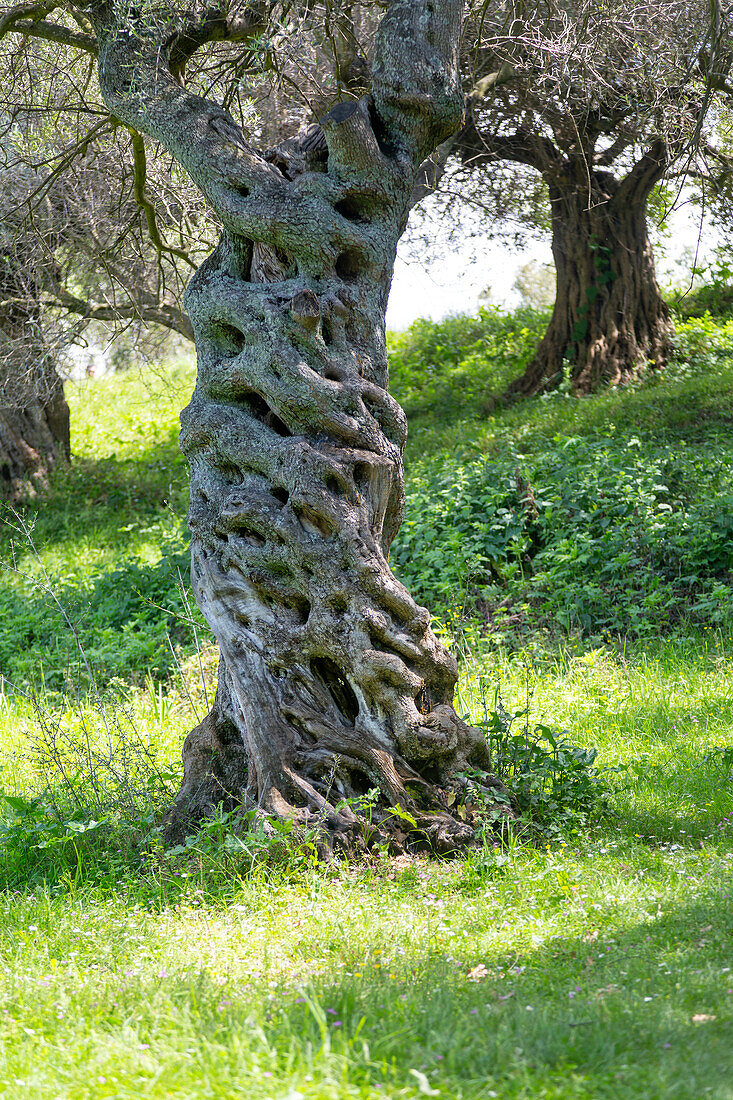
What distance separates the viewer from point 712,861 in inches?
152

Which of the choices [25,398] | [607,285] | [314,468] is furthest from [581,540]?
[25,398]

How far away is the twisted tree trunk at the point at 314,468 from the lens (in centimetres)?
432

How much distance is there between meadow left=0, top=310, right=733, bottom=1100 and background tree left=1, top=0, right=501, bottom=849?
47 cm

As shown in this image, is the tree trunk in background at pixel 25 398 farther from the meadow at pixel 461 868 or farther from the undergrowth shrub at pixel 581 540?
the undergrowth shrub at pixel 581 540

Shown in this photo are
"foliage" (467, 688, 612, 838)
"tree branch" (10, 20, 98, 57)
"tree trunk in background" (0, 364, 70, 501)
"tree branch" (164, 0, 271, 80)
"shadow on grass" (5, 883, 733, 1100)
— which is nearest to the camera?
"shadow on grass" (5, 883, 733, 1100)

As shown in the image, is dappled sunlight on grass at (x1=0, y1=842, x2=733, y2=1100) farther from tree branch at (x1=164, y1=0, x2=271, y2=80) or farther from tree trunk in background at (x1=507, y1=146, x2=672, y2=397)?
tree trunk in background at (x1=507, y1=146, x2=672, y2=397)

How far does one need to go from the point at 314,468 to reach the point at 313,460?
39 millimetres

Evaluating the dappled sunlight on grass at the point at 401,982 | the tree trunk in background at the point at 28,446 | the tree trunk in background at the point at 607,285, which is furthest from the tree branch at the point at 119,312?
the dappled sunlight on grass at the point at 401,982

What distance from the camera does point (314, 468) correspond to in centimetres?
A: 436

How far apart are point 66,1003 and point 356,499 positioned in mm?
2498

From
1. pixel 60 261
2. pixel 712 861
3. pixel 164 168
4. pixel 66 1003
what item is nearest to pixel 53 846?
pixel 66 1003

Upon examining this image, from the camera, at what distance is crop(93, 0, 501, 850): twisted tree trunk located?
170 inches

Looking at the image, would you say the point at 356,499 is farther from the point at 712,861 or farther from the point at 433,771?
the point at 712,861

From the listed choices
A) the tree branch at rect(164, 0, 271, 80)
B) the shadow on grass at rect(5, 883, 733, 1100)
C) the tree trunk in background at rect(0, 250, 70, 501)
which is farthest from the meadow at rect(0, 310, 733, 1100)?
the tree branch at rect(164, 0, 271, 80)
